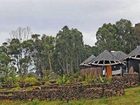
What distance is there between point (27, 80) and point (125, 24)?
42.2 m

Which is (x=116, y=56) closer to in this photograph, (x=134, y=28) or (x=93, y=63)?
(x=93, y=63)

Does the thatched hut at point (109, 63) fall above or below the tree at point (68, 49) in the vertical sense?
below

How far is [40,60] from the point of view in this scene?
8506cm

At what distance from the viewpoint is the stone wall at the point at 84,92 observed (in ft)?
88.7

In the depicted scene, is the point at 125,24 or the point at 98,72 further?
the point at 125,24

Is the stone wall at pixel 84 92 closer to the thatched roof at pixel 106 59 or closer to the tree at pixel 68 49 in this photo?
the thatched roof at pixel 106 59

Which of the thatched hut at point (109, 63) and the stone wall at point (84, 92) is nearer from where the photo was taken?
the stone wall at point (84, 92)

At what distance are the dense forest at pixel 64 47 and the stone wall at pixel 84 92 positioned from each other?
38.4 meters

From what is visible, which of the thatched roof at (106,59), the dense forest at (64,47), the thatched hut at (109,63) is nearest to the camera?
the thatched hut at (109,63)

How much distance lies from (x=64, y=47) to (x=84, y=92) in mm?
60760

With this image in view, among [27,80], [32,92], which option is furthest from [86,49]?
[32,92]

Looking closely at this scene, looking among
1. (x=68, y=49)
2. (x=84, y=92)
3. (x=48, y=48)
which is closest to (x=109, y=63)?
(x=84, y=92)

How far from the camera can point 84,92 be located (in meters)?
28.0

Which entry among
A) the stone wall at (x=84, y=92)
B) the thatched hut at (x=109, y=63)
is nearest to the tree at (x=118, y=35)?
the thatched hut at (x=109, y=63)
